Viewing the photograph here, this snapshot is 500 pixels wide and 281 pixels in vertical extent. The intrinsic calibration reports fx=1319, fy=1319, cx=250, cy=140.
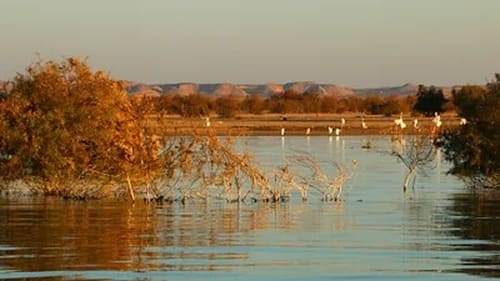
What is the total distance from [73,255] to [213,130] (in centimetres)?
1499

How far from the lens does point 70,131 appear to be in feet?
122

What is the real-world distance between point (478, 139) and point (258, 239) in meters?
17.7

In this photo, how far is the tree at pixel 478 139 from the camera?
4169 cm

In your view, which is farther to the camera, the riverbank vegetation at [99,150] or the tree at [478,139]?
the tree at [478,139]

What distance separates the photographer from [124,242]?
2497cm

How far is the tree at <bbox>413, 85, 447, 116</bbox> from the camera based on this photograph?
128312mm

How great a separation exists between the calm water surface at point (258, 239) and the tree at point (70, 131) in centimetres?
101

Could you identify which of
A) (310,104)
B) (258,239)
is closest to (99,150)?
(258,239)

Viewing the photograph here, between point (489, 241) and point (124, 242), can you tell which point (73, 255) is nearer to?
point (124, 242)

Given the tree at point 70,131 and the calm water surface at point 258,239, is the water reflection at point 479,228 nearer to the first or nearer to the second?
the calm water surface at point 258,239

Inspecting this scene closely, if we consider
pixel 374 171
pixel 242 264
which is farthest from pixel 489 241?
pixel 374 171

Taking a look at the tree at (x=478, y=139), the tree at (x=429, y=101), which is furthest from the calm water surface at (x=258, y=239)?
the tree at (x=429, y=101)

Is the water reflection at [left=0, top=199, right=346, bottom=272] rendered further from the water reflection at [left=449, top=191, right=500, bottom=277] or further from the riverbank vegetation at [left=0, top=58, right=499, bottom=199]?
the water reflection at [left=449, top=191, right=500, bottom=277]

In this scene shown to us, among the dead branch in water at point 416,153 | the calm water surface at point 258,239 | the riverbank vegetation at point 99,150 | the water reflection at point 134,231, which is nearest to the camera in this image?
the calm water surface at point 258,239
